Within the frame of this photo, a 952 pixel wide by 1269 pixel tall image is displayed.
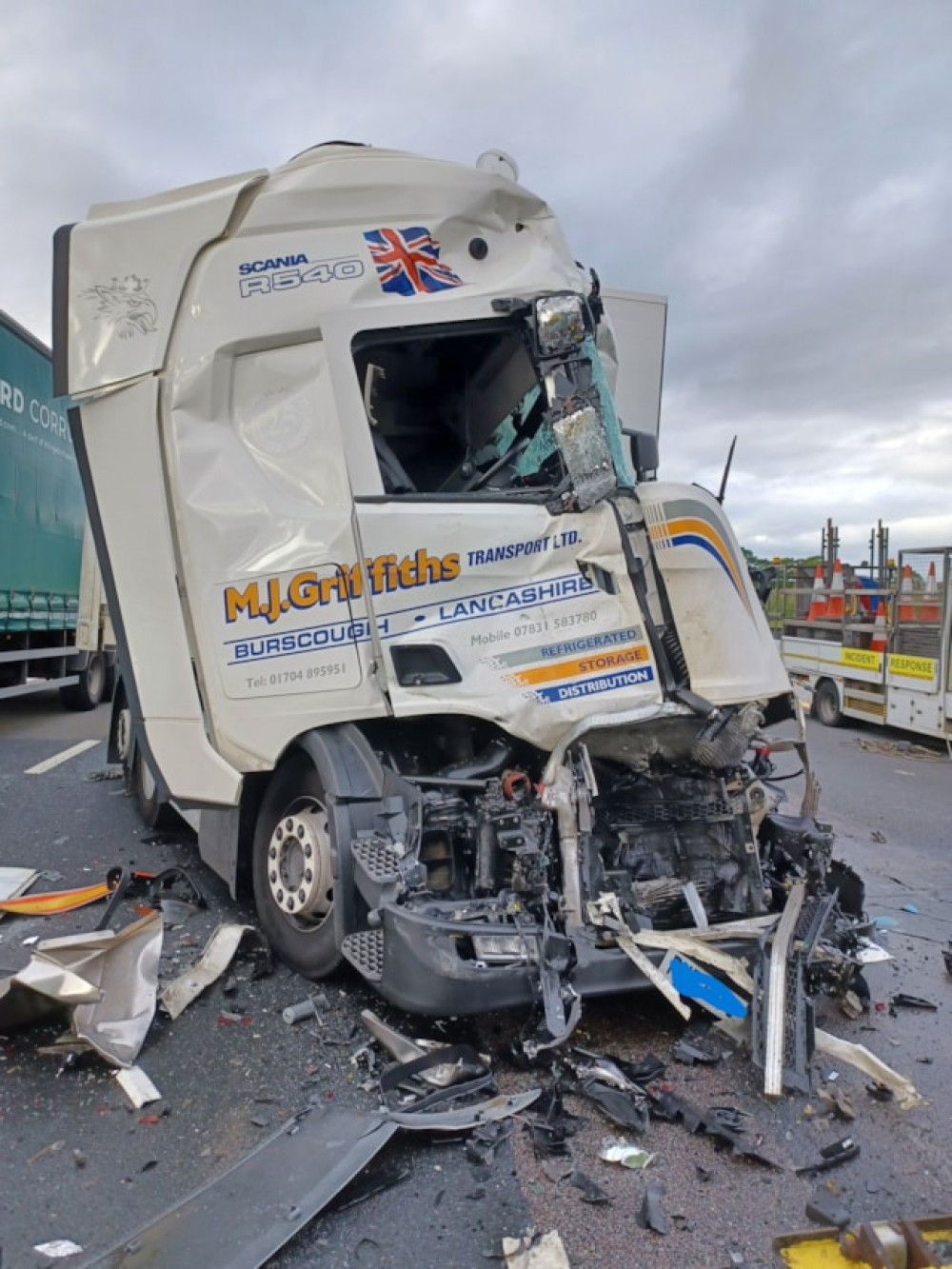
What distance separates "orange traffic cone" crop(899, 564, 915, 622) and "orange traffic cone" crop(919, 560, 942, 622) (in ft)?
0.81

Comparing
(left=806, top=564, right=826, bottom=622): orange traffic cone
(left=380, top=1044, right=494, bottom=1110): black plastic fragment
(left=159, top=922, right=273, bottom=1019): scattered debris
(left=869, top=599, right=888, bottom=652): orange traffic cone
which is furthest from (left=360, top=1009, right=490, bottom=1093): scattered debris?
(left=806, top=564, right=826, bottom=622): orange traffic cone

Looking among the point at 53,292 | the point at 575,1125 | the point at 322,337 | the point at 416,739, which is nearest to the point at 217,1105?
the point at 575,1125

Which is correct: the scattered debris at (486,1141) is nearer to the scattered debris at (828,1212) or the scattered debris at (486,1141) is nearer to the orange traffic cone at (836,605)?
the scattered debris at (828,1212)

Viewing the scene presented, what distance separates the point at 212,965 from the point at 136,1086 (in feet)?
2.55

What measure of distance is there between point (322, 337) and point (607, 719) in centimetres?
188

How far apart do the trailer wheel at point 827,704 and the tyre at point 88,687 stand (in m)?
10.7

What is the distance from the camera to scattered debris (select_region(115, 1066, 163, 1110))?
279cm

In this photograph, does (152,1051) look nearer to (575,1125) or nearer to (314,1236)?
(314,1236)

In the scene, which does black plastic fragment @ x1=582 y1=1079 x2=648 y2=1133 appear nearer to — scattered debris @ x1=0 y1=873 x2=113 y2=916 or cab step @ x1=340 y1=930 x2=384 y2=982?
cab step @ x1=340 y1=930 x2=384 y2=982

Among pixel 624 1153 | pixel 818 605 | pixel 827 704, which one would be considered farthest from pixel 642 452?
pixel 818 605

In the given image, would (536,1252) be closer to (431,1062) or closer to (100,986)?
(431,1062)

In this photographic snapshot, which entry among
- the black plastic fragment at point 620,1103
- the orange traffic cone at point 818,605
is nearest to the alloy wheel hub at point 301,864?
the black plastic fragment at point 620,1103

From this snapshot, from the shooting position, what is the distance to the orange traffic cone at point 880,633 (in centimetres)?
1148

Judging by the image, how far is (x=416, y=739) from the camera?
3697 millimetres
